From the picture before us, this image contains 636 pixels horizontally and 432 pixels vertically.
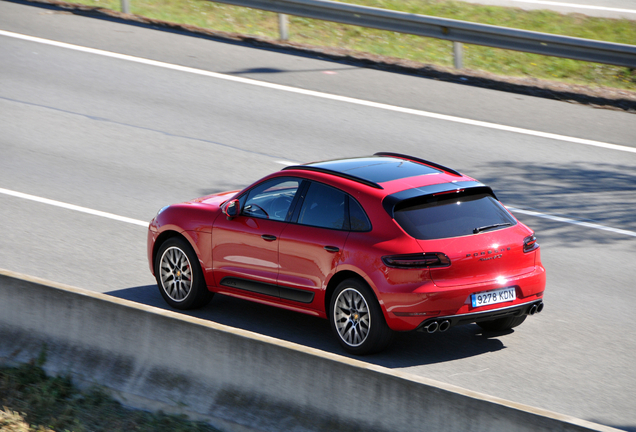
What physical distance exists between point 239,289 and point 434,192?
2.15 meters

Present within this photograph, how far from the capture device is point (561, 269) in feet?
30.4

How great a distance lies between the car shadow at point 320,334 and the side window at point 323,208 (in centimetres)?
107

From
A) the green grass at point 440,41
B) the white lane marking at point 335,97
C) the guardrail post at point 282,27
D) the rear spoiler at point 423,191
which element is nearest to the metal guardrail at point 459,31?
the guardrail post at point 282,27

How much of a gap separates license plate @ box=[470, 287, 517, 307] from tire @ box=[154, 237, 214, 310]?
2784 millimetres

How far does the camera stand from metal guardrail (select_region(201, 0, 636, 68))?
1508cm

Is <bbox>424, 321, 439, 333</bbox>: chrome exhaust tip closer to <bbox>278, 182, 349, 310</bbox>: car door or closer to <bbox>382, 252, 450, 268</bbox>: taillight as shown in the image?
<bbox>382, 252, 450, 268</bbox>: taillight

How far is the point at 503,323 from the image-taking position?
7738mm

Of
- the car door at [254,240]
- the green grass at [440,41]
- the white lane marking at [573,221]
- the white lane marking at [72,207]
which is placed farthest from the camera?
the green grass at [440,41]

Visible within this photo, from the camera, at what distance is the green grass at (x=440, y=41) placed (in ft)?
60.6

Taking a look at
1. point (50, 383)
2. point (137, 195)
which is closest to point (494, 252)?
point (50, 383)

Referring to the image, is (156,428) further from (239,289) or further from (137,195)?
(137,195)

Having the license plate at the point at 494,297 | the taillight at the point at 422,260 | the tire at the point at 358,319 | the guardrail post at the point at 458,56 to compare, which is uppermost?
the guardrail post at the point at 458,56

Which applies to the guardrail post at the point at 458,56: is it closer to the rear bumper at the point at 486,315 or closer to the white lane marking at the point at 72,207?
the white lane marking at the point at 72,207

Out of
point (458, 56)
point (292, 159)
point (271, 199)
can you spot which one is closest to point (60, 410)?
point (271, 199)
